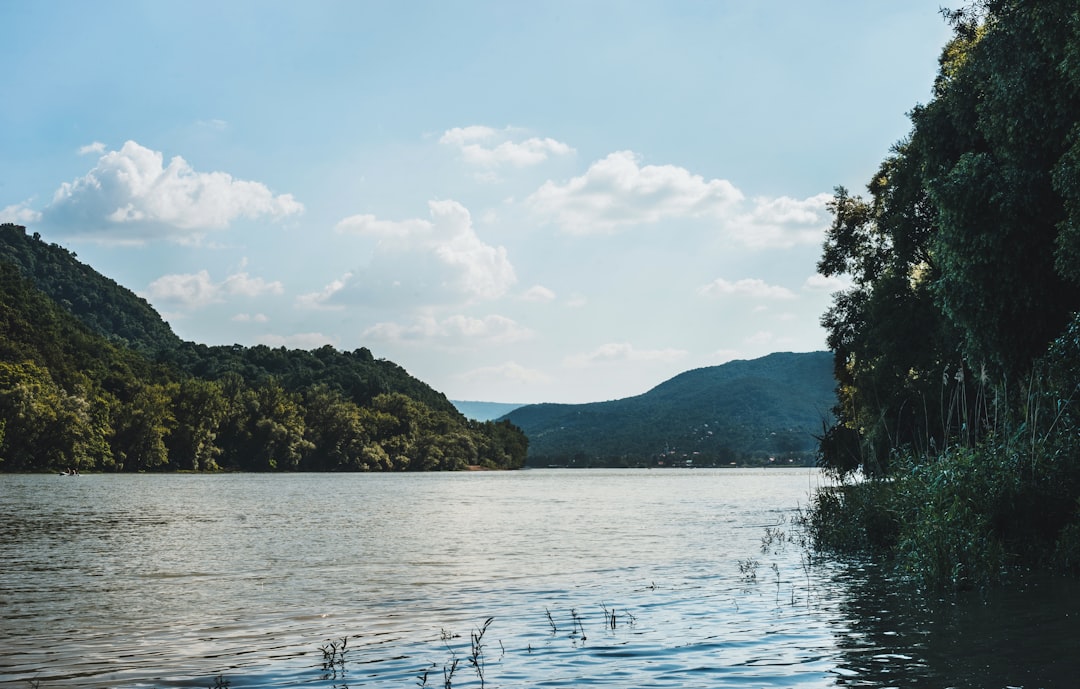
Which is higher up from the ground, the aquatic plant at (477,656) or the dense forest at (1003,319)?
the dense forest at (1003,319)

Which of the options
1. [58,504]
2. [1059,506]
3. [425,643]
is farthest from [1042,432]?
[58,504]

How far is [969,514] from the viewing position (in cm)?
1789

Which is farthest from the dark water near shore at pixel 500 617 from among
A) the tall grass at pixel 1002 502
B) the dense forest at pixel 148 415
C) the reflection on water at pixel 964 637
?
the dense forest at pixel 148 415

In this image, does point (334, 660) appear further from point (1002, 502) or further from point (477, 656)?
point (1002, 502)

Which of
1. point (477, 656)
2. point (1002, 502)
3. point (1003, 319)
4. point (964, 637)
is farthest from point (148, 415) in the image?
point (964, 637)

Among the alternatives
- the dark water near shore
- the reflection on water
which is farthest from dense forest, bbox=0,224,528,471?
the reflection on water

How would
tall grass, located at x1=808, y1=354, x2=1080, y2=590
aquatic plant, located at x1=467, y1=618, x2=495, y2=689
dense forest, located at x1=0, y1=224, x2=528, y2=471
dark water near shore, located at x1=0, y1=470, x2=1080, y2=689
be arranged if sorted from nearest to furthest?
dark water near shore, located at x1=0, y1=470, x2=1080, y2=689
aquatic plant, located at x1=467, y1=618, x2=495, y2=689
tall grass, located at x1=808, y1=354, x2=1080, y2=590
dense forest, located at x1=0, y1=224, x2=528, y2=471

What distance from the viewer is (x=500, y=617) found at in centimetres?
1598

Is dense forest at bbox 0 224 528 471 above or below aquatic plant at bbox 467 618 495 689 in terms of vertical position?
above

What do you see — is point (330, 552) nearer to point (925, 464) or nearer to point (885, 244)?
point (925, 464)

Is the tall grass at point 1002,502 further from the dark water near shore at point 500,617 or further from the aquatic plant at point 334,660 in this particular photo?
the aquatic plant at point 334,660

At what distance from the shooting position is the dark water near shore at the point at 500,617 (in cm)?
1125

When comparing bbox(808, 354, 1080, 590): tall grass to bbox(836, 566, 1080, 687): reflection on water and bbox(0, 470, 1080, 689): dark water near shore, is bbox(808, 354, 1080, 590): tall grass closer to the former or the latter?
bbox(836, 566, 1080, 687): reflection on water

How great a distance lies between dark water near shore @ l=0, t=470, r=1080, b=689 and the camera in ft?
36.9
